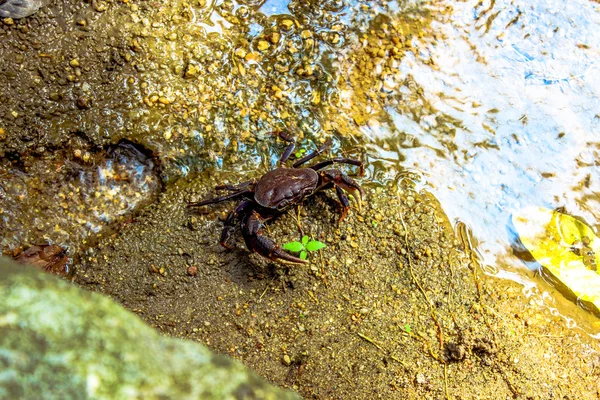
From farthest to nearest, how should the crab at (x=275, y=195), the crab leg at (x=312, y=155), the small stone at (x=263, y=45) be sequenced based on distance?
the small stone at (x=263, y=45), the crab leg at (x=312, y=155), the crab at (x=275, y=195)

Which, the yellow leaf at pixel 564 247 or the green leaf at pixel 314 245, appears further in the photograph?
the yellow leaf at pixel 564 247

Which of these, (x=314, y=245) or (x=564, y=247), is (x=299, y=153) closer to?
(x=314, y=245)

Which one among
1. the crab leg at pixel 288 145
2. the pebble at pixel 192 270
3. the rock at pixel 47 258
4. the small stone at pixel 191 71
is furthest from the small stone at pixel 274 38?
the rock at pixel 47 258

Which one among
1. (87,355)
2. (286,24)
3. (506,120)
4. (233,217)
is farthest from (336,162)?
(87,355)

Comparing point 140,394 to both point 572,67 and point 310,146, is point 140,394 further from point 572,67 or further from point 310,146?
point 572,67

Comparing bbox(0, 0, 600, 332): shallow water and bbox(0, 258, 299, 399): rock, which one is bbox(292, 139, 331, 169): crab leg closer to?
bbox(0, 0, 600, 332): shallow water

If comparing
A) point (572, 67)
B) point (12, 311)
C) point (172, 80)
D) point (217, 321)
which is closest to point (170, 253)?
point (217, 321)

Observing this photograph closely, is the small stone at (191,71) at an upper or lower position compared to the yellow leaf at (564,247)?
upper

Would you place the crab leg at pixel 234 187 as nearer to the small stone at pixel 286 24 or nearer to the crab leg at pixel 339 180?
the crab leg at pixel 339 180
